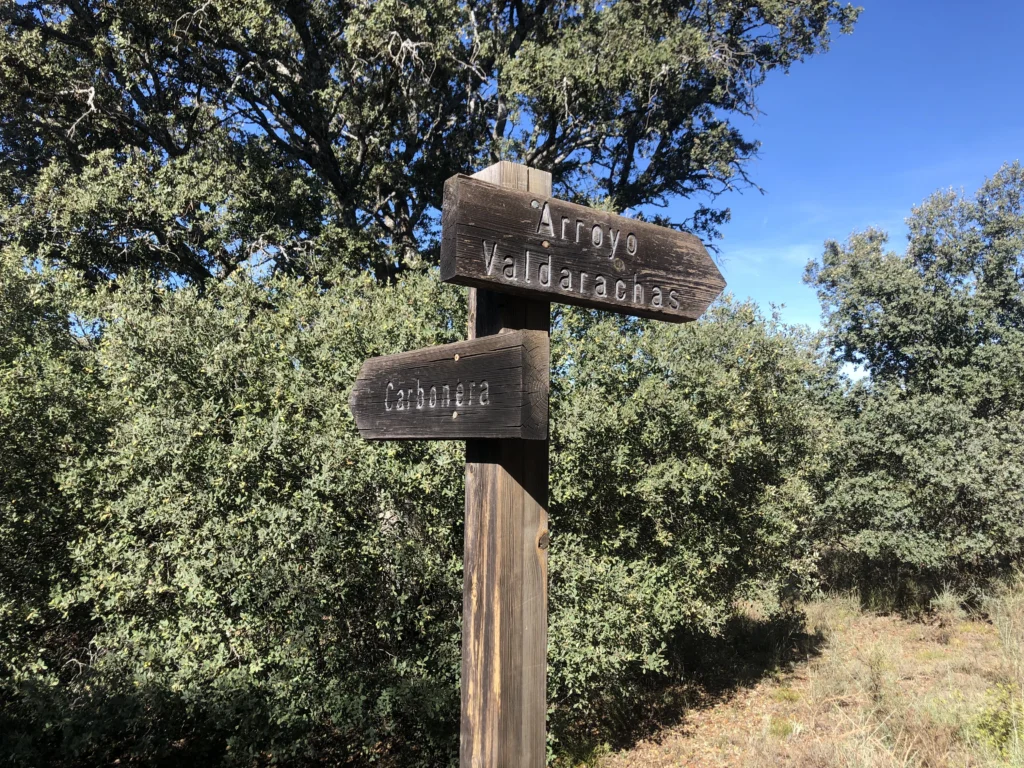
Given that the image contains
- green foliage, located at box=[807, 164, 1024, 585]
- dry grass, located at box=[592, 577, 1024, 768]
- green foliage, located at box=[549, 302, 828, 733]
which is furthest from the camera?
green foliage, located at box=[807, 164, 1024, 585]

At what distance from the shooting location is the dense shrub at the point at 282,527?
4.70 m

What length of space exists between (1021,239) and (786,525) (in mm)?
11413

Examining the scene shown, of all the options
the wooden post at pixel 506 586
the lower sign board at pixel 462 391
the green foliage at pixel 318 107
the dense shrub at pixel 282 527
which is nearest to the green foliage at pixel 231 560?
the dense shrub at pixel 282 527

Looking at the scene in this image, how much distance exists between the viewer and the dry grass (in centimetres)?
474

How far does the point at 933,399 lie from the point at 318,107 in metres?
11.8

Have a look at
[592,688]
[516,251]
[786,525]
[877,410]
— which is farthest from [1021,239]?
[516,251]

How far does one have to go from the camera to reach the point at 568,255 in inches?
73.0

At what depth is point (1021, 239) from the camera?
14266 millimetres

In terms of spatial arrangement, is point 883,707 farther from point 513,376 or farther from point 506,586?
point 513,376

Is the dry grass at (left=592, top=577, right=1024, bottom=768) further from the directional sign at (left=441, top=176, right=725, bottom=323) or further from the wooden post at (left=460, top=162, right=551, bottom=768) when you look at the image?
the directional sign at (left=441, top=176, right=725, bottom=323)

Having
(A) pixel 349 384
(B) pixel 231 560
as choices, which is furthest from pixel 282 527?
(A) pixel 349 384

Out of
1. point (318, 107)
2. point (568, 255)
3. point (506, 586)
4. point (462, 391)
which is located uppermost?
point (318, 107)

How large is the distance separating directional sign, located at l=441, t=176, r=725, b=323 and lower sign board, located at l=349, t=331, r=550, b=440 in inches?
6.7

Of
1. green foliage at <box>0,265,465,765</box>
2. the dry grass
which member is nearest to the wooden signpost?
green foliage at <box>0,265,465,765</box>
